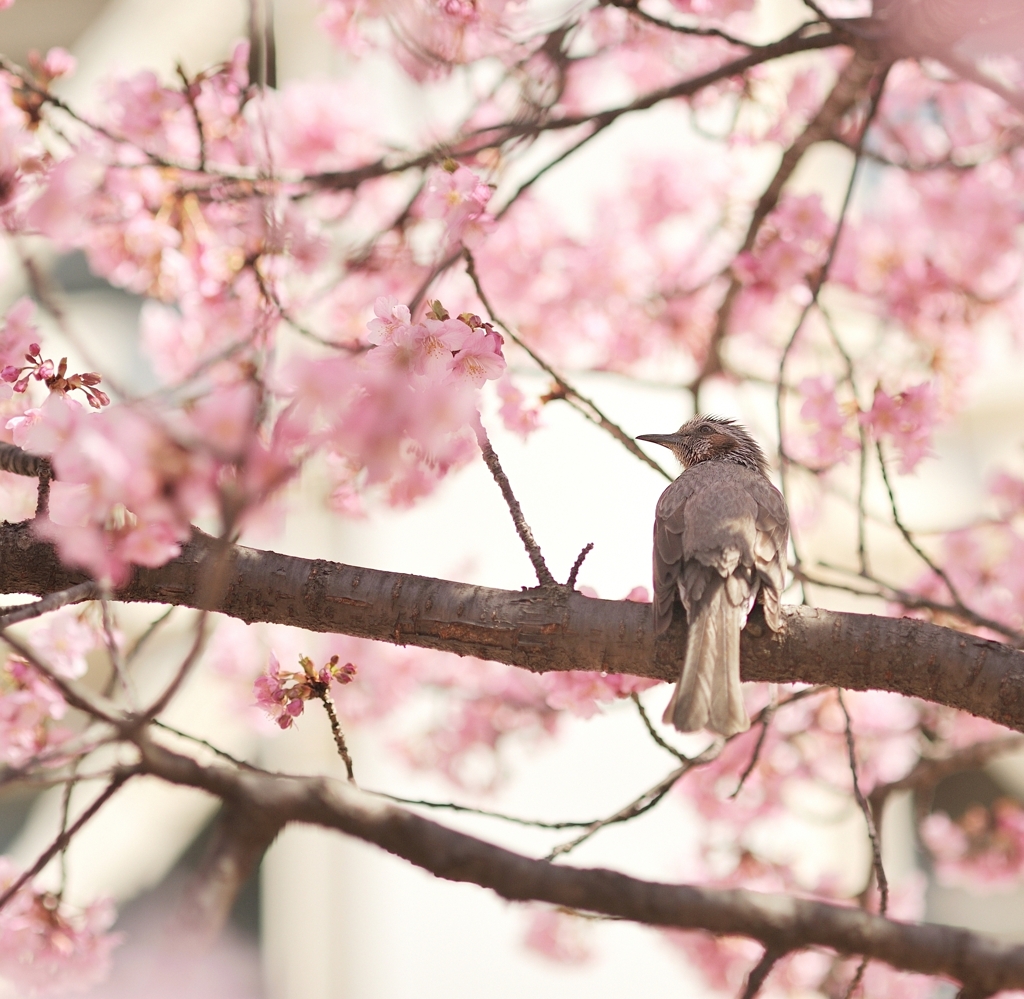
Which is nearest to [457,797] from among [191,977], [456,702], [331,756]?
[456,702]

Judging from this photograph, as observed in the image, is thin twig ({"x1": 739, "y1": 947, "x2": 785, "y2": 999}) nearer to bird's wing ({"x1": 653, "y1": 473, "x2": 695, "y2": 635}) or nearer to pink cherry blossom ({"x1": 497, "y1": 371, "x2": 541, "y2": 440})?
bird's wing ({"x1": 653, "y1": 473, "x2": 695, "y2": 635})

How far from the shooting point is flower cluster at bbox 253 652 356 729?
2.03 meters

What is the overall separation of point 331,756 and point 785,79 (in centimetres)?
533

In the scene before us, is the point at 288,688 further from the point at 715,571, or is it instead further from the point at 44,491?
the point at 715,571

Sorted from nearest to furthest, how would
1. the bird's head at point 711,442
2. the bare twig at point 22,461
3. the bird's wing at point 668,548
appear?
the bare twig at point 22,461 < the bird's wing at point 668,548 < the bird's head at point 711,442

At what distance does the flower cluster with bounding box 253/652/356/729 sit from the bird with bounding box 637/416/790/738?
70 cm

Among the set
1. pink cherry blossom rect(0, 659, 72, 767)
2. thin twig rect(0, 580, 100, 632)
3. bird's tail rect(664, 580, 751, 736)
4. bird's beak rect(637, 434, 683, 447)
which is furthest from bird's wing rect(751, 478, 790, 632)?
pink cherry blossom rect(0, 659, 72, 767)


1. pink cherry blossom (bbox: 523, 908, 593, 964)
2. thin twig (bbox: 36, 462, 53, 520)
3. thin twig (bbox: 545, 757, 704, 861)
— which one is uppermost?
thin twig (bbox: 36, 462, 53, 520)

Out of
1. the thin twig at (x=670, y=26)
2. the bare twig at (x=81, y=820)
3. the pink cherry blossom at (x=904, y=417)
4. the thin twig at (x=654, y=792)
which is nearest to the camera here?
the bare twig at (x=81, y=820)

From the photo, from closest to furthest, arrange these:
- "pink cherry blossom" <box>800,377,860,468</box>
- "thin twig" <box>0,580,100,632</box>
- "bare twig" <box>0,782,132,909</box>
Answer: "bare twig" <box>0,782,132,909</box> < "thin twig" <box>0,580,100,632</box> < "pink cherry blossom" <box>800,377,860,468</box>

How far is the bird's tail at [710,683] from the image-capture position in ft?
6.78

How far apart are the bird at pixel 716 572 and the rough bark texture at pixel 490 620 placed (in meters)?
0.15

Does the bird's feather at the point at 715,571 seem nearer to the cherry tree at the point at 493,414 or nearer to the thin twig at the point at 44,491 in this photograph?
the cherry tree at the point at 493,414

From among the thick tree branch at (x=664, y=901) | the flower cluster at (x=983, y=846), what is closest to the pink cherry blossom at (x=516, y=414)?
the thick tree branch at (x=664, y=901)
